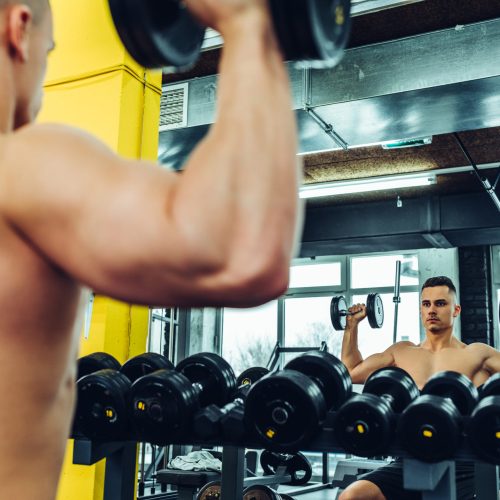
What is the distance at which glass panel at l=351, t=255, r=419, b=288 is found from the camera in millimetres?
8751

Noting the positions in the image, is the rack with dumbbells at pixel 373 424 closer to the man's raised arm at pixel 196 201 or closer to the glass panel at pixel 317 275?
the man's raised arm at pixel 196 201

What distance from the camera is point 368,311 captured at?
4.30 m

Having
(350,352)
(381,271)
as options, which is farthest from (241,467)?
(381,271)

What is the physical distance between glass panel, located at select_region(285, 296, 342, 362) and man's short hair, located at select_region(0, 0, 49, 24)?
336 inches

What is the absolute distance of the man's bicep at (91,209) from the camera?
552 millimetres

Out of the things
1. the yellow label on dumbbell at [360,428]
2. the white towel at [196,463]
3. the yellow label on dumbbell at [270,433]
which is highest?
the yellow label on dumbbell at [360,428]

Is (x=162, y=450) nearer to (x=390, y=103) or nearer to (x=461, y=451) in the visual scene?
(x=390, y=103)

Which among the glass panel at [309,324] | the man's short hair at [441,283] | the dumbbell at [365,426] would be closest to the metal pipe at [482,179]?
the man's short hair at [441,283]

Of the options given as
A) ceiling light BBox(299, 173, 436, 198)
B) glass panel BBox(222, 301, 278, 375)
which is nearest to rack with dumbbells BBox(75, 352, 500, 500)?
ceiling light BBox(299, 173, 436, 198)

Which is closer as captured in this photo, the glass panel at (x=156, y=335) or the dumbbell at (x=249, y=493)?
the dumbbell at (x=249, y=493)

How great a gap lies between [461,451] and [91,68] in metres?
2.44

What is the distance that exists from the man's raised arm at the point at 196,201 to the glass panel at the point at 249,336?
897cm

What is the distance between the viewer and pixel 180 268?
0.55 m

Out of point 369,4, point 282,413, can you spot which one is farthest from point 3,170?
point 369,4
